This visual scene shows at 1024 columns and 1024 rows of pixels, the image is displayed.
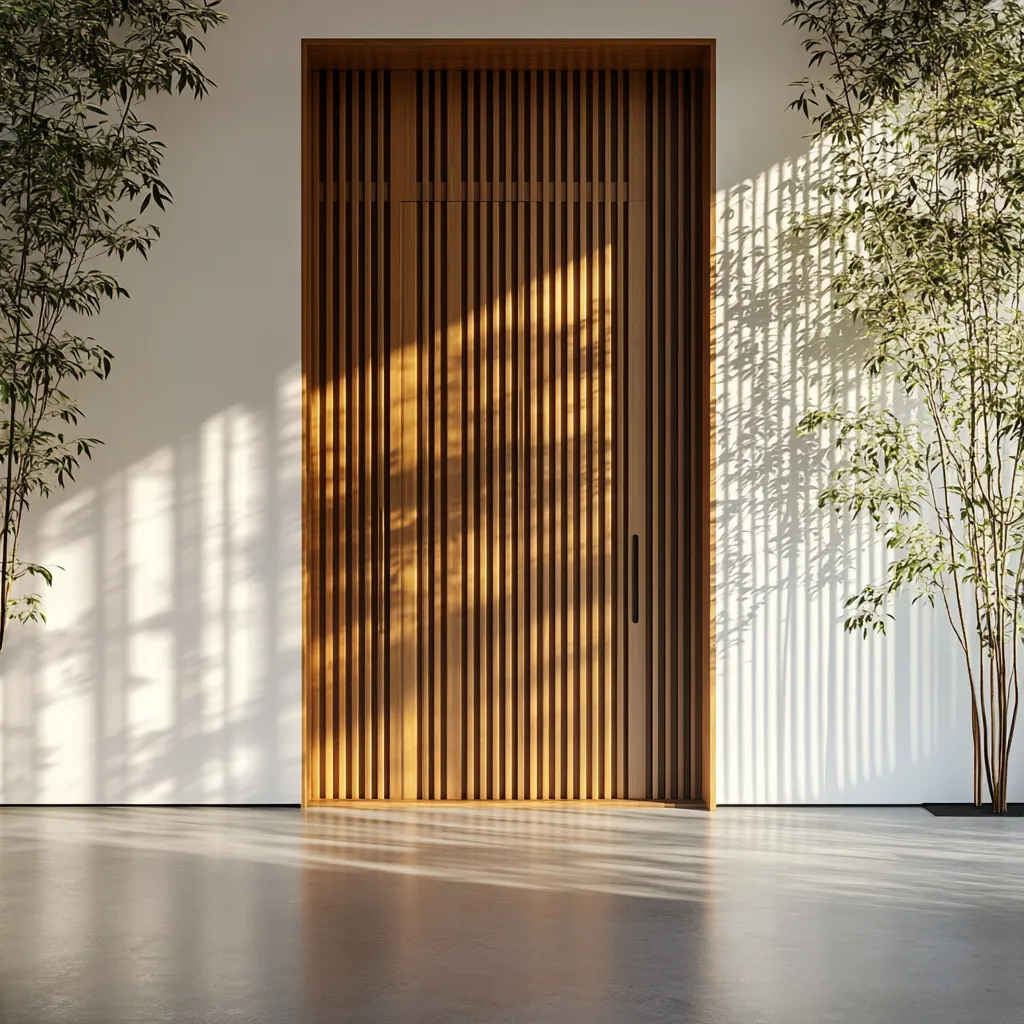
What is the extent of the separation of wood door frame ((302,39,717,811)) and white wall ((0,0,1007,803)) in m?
0.07

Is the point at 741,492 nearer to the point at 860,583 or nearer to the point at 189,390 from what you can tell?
the point at 860,583

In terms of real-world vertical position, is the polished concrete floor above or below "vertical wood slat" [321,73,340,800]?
below

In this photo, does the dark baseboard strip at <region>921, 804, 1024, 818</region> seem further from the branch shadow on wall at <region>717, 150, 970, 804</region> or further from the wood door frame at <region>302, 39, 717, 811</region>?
the wood door frame at <region>302, 39, 717, 811</region>

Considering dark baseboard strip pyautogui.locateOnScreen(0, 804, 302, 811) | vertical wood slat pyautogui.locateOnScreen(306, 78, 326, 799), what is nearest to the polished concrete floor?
dark baseboard strip pyautogui.locateOnScreen(0, 804, 302, 811)

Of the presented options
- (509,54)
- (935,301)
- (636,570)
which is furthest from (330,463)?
(935,301)

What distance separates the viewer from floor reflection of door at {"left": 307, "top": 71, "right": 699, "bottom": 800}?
5.71 meters

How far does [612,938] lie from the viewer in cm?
373

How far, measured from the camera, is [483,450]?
5730mm

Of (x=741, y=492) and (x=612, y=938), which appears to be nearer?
(x=612, y=938)

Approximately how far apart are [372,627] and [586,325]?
175 centimetres

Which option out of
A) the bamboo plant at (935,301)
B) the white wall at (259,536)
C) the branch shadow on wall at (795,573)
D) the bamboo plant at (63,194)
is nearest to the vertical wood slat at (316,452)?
the white wall at (259,536)

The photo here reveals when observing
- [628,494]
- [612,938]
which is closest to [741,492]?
[628,494]

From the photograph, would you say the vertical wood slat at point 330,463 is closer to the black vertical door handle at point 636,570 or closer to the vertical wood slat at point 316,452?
the vertical wood slat at point 316,452

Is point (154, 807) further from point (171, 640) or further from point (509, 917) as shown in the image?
point (509, 917)
